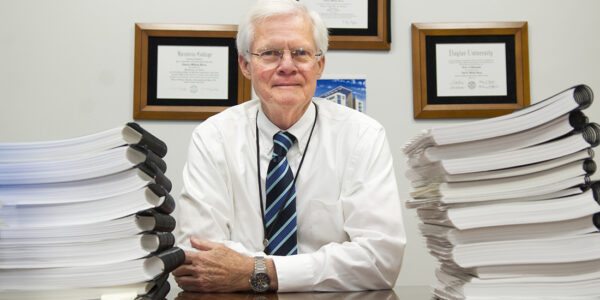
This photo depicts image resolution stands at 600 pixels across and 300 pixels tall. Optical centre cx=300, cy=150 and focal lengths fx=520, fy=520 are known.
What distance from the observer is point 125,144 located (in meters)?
0.75

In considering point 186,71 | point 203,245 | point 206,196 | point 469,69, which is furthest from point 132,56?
point 469,69

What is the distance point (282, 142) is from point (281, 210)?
0.24 meters

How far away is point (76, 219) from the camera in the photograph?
2.40 feet

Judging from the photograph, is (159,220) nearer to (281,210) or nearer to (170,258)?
(170,258)

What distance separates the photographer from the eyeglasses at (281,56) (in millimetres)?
1800

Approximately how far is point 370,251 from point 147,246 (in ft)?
2.77

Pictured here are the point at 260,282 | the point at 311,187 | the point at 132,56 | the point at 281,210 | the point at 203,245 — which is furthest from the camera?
the point at 132,56

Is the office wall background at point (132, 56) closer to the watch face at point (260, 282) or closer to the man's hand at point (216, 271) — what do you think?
the man's hand at point (216, 271)

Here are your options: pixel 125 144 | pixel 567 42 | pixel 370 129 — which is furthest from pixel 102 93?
pixel 567 42

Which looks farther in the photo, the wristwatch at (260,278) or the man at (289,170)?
the man at (289,170)

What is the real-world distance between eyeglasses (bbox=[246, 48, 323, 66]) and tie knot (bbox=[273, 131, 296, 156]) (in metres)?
0.25

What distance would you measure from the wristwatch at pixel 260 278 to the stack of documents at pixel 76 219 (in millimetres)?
564

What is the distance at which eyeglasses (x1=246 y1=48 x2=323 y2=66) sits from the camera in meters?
1.80

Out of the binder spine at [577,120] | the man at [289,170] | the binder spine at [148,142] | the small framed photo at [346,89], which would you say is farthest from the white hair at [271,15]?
the binder spine at [577,120]
